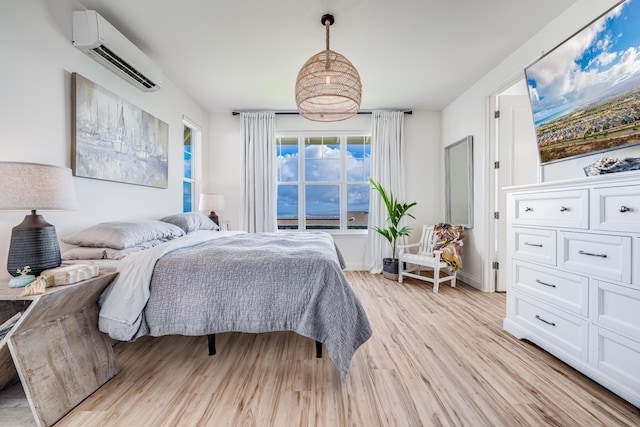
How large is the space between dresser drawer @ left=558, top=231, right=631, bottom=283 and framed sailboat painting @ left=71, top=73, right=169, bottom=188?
3420mm

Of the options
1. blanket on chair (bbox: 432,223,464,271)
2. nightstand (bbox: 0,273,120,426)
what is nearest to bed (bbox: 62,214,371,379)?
nightstand (bbox: 0,273,120,426)

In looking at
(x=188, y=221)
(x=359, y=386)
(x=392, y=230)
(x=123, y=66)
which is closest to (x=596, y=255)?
(x=359, y=386)

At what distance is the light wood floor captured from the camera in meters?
1.31

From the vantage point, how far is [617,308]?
55.8 inches

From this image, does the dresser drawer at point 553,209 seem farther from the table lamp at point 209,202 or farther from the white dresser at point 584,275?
the table lamp at point 209,202

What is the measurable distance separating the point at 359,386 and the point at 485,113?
3331 mm

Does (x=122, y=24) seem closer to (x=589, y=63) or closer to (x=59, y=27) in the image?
(x=59, y=27)

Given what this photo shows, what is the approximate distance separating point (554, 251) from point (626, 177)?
2.03 ft

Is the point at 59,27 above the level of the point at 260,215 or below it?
above

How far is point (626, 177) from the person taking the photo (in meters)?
1.36

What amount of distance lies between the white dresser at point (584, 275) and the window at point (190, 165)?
400 centimetres

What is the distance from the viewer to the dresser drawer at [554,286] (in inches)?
63.2

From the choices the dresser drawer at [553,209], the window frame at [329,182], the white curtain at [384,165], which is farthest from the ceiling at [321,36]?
the dresser drawer at [553,209]

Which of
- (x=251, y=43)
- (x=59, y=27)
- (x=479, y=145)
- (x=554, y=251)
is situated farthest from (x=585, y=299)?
(x=59, y=27)
